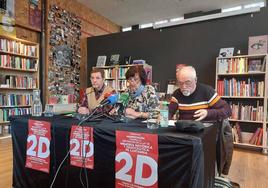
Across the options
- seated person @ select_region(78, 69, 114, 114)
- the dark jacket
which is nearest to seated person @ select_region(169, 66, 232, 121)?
the dark jacket

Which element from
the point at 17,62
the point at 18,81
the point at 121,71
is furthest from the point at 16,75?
the point at 121,71

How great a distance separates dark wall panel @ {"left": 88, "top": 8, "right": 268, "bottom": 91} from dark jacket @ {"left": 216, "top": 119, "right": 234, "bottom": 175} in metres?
2.78

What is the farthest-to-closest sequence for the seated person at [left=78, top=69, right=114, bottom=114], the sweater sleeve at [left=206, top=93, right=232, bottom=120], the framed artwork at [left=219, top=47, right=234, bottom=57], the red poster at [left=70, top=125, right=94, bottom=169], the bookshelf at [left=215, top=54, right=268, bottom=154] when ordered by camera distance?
1. the framed artwork at [left=219, top=47, right=234, bottom=57]
2. the bookshelf at [left=215, top=54, right=268, bottom=154]
3. the seated person at [left=78, top=69, right=114, bottom=114]
4. the sweater sleeve at [left=206, top=93, right=232, bottom=120]
5. the red poster at [left=70, top=125, right=94, bottom=169]

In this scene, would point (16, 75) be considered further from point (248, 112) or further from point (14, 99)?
point (248, 112)

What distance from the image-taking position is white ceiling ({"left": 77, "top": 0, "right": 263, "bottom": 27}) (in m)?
5.49

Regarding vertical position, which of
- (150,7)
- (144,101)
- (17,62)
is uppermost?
(150,7)

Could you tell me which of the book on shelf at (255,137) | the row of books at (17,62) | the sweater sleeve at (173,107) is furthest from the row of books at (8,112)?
the book on shelf at (255,137)

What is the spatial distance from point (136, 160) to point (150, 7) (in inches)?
214

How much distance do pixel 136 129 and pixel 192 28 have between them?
3.87 m

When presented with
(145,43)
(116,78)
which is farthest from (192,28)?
(116,78)

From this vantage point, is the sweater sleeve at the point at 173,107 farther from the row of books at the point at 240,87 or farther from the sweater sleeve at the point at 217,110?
the row of books at the point at 240,87

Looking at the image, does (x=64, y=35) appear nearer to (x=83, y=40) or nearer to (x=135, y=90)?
(x=83, y=40)

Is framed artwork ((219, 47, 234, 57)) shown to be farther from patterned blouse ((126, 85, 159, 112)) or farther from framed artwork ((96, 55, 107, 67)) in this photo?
framed artwork ((96, 55, 107, 67))

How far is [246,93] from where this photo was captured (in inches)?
146
